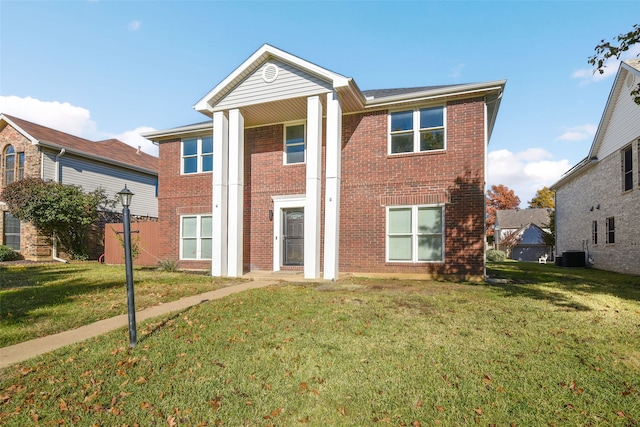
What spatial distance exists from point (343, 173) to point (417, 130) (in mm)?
2767

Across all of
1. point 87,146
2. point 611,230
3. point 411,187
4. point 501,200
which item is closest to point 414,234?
point 411,187

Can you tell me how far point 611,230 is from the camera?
15070 millimetres

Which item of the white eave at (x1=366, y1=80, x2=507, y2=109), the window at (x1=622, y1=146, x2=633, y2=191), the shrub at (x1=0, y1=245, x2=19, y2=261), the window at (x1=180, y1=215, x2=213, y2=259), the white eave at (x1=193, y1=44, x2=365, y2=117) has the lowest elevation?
the shrub at (x1=0, y1=245, x2=19, y2=261)

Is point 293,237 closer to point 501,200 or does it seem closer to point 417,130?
point 417,130

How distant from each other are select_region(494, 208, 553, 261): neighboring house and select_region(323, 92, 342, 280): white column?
29153 millimetres

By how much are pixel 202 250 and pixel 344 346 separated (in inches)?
421

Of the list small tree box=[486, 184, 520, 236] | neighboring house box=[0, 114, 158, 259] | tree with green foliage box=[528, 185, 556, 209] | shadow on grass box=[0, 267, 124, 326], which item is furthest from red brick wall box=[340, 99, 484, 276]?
small tree box=[486, 184, 520, 236]

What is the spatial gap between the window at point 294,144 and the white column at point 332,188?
2.20 metres

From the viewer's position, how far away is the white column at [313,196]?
10305 mm

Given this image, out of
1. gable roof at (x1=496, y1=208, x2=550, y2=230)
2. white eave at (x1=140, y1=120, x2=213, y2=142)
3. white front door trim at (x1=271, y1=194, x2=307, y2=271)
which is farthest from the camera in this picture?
gable roof at (x1=496, y1=208, x2=550, y2=230)

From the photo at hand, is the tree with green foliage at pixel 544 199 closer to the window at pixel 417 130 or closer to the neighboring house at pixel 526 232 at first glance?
the neighboring house at pixel 526 232

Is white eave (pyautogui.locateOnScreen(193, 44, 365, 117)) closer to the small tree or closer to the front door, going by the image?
the front door

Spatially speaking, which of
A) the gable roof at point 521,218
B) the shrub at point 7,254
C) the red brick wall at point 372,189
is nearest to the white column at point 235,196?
the red brick wall at point 372,189

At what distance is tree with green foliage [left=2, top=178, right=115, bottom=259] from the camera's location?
16812mm
